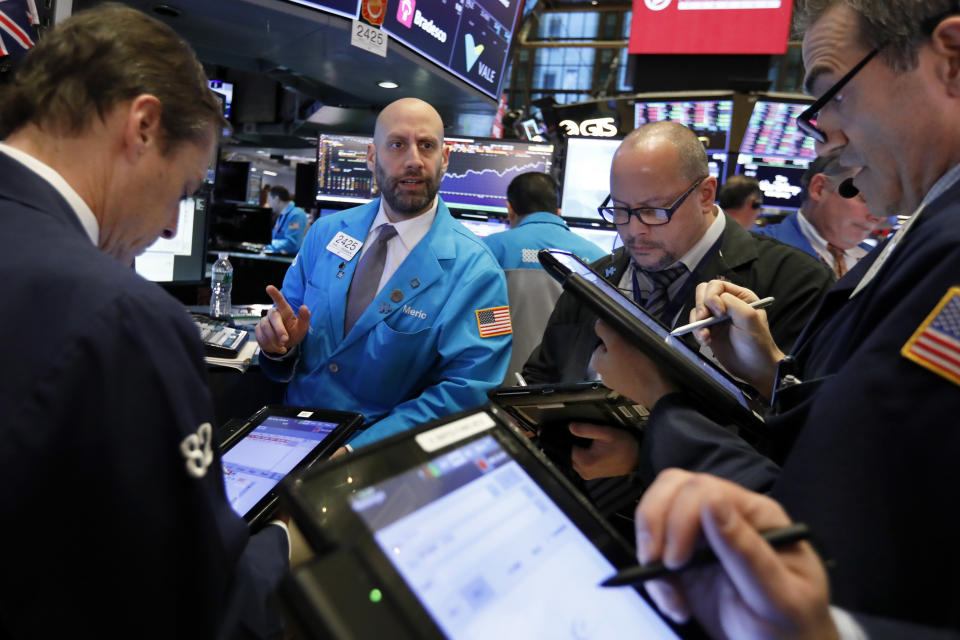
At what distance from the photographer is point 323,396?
6.64 ft

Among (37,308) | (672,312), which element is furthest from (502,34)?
(37,308)

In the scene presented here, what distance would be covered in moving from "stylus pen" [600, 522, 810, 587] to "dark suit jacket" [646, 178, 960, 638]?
0.40 ft

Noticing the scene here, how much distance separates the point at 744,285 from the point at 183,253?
8.04 feet

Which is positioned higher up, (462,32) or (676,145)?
(462,32)

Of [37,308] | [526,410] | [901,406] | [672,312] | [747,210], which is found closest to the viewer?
[901,406]

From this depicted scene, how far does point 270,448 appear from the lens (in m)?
1.43

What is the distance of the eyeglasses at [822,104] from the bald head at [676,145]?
30.4 inches

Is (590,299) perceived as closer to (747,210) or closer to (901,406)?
(901,406)

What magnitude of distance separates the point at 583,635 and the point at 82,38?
109cm

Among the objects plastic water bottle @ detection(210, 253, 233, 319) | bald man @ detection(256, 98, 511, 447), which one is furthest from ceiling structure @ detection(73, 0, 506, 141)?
A: bald man @ detection(256, 98, 511, 447)

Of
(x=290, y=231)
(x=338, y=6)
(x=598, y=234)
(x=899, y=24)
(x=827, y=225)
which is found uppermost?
(x=338, y=6)

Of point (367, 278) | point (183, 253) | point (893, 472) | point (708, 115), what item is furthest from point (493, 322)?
point (708, 115)

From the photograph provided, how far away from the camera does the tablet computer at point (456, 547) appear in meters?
0.45

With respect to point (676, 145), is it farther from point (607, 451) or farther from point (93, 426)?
point (93, 426)
